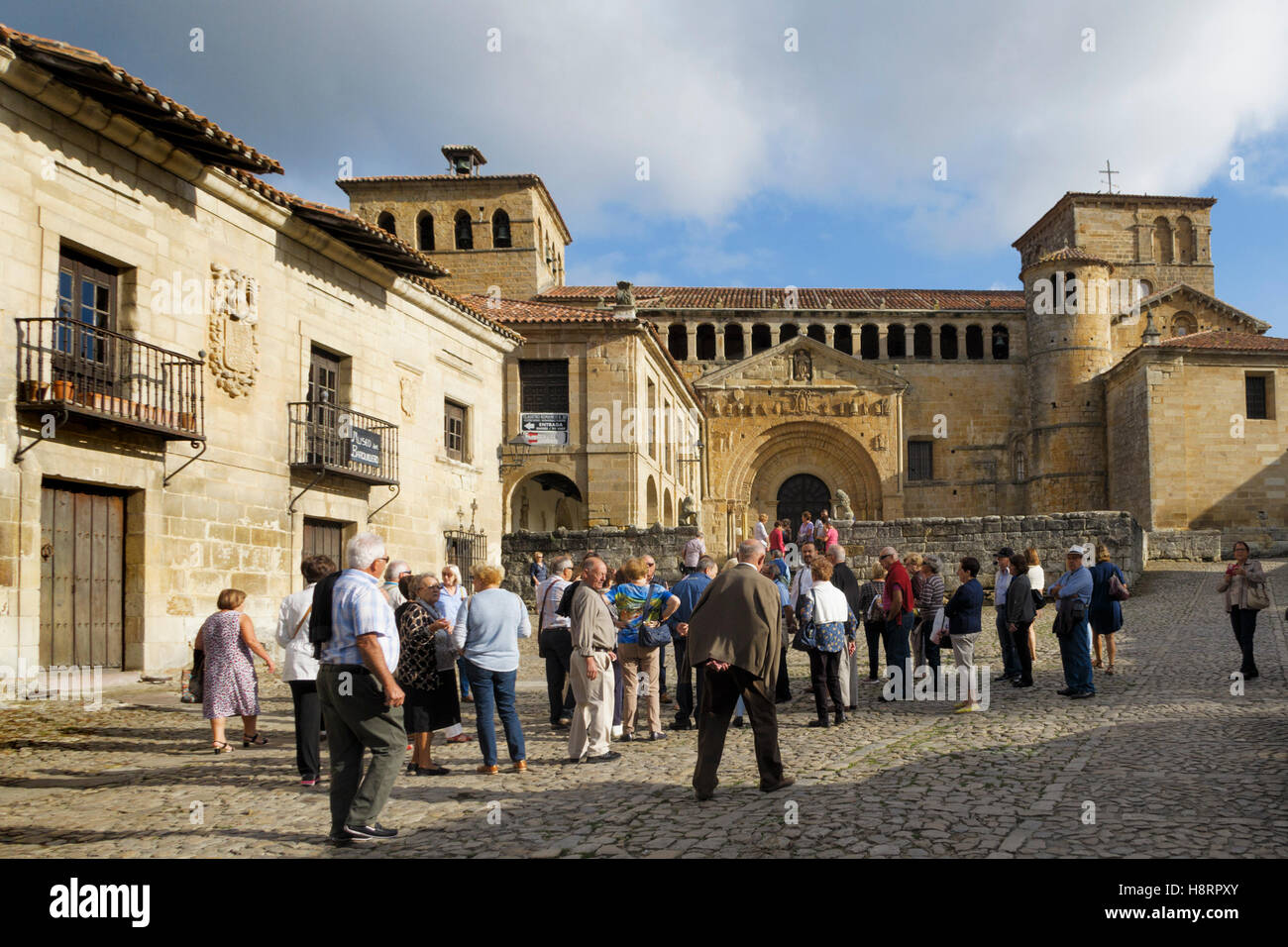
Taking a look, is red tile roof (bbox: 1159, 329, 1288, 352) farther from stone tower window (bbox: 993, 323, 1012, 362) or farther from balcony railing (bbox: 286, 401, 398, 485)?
balcony railing (bbox: 286, 401, 398, 485)

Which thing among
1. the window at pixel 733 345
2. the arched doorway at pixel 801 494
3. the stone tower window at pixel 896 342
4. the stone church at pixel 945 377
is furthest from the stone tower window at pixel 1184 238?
the window at pixel 733 345

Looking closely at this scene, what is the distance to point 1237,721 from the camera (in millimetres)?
8578

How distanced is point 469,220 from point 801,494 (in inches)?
623

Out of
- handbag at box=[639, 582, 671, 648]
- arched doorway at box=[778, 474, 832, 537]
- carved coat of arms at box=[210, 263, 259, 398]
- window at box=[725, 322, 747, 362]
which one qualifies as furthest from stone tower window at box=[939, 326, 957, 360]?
handbag at box=[639, 582, 671, 648]

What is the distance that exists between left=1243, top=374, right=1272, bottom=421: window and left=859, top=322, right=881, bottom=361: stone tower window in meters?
13.1

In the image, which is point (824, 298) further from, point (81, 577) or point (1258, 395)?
point (81, 577)

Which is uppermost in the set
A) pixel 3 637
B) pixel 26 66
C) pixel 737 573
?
pixel 26 66

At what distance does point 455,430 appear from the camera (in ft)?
65.5

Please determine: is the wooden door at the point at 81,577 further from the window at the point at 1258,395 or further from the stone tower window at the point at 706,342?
the window at the point at 1258,395

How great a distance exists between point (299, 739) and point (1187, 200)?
4585 centimetres

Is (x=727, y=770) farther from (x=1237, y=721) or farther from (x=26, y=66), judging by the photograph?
(x=26, y=66)

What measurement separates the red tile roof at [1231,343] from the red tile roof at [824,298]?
323 inches

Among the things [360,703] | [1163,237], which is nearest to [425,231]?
[1163,237]
